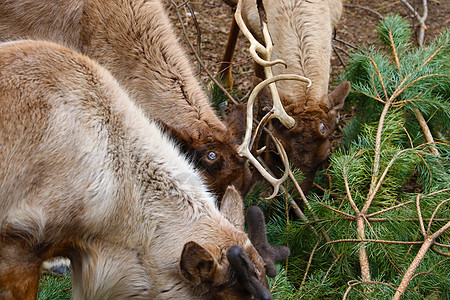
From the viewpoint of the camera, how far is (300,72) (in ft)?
17.1

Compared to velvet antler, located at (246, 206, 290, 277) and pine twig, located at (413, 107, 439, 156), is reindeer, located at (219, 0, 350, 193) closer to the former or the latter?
pine twig, located at (413, 107, 439, 156)

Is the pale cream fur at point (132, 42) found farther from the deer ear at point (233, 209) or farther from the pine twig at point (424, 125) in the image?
the pine twig at point (424, 125)

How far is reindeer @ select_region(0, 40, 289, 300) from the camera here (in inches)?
120

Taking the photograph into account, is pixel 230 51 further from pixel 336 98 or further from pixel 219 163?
pixel 219 163

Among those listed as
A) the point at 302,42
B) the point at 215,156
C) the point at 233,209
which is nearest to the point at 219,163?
the point at 215,156

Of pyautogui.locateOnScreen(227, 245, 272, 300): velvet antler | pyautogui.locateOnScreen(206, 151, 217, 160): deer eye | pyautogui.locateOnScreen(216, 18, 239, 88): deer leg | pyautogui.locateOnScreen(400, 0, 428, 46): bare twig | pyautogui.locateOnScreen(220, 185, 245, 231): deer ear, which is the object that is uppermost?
pyautogui.locateOnScreen(216, 18, 239, 88): deer leg

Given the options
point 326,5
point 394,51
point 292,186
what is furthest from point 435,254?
point 326,5

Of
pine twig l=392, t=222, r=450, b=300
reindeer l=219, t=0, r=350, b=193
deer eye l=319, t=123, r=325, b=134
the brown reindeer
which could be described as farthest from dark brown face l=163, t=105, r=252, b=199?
pine twig l=392, t=222, r=450, b=300

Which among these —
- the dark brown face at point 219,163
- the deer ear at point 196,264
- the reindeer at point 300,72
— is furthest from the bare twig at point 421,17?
the deer ear at point 196,264

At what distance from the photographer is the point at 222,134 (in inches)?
168

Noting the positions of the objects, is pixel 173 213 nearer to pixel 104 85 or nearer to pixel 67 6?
pixel 104 85

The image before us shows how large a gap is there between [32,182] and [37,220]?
0.22 m

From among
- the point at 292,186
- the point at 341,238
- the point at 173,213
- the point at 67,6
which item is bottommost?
the point at 341,238

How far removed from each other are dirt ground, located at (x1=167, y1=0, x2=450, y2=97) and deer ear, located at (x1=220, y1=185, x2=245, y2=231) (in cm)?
353
